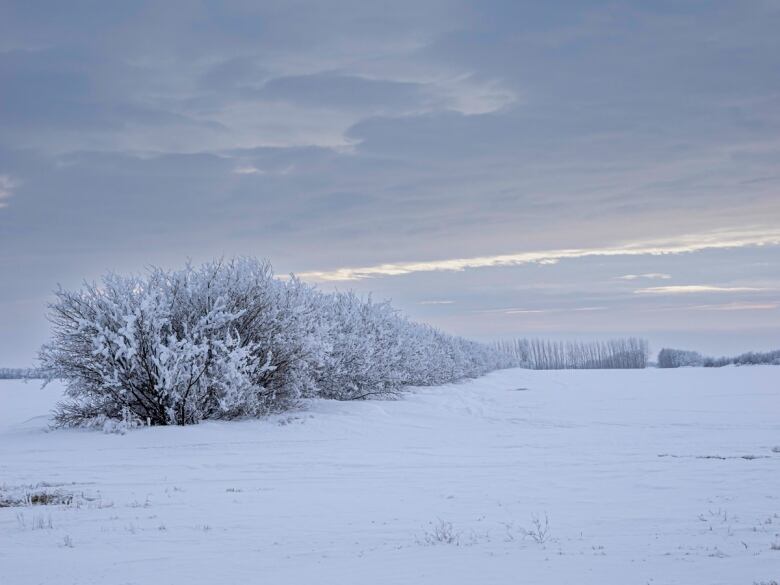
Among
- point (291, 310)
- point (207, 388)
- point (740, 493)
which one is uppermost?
point (291, 310)

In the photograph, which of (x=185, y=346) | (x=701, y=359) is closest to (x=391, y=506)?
(x=185, y=346)

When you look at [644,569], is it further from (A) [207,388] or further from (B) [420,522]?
(A) [207,388]

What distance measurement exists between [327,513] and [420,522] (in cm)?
124

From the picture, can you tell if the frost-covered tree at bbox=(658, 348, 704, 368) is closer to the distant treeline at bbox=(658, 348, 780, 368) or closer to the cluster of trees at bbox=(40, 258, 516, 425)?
the distant treeline at bbox=(658, 348, 780, 368)

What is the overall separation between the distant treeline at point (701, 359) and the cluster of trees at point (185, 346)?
106199 mm

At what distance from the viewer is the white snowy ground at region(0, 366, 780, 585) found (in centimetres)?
631

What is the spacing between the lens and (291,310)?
2119 centimetres

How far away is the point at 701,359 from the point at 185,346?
140975 millimetres

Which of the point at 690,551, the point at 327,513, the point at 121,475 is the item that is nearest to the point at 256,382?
the point at 121,475

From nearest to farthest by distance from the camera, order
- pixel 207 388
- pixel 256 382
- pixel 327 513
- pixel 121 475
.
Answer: pixel 327 513 < pixel 121 475 < pixel 207 388 < pixel 256 382

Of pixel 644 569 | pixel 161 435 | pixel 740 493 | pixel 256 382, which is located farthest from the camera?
pixel 256 382

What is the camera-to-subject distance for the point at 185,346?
57.4 ft

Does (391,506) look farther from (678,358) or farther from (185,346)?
(678,358)

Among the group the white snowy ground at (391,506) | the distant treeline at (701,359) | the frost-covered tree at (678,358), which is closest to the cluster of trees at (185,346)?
the white snowy ground at (391,506)
